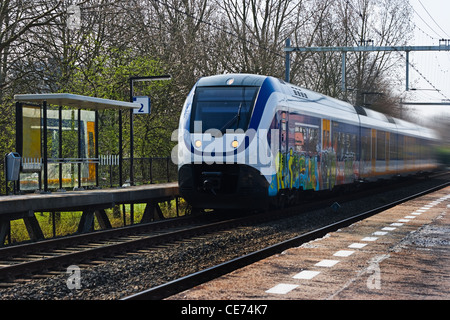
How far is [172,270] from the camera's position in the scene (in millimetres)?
9930

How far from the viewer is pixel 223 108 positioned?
1623 centimetres

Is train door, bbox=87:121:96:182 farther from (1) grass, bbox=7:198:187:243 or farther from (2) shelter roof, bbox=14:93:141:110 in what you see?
(1) grass, bbox=7:198:187:243

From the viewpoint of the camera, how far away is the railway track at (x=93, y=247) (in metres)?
9.80

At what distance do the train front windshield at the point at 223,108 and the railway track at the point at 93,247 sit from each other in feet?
7.40

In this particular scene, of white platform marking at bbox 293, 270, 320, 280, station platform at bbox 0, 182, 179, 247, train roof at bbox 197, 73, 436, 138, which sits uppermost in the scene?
train roof at bbox 197, 73, 436, 138

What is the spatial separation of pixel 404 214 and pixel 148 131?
11.0m

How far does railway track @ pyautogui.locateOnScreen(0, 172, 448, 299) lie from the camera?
386 inches

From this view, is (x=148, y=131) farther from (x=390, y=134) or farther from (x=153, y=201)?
(x=390, y=134)

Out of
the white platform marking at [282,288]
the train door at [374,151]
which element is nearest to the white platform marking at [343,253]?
the white platform marking at [282,288]

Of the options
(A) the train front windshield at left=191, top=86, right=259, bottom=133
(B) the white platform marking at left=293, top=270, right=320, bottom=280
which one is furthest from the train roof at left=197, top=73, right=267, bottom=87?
(B) the white platform marking at left=293, top=270, right=320, bottom=280

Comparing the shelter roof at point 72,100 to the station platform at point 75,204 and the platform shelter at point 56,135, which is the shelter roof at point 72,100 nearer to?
the platform shelter at point 56,135

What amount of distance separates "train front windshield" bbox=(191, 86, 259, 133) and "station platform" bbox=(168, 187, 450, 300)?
3.99 m

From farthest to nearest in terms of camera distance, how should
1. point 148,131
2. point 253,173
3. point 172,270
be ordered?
point 148,131, point 253,173, point 172,270
